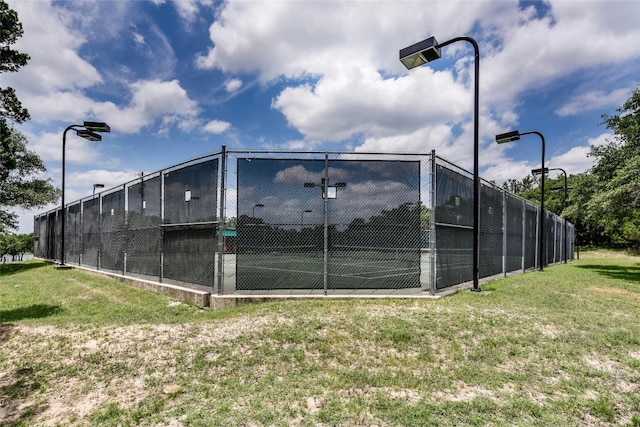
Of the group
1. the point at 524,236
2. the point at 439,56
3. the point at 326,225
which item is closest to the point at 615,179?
the point at 524,236

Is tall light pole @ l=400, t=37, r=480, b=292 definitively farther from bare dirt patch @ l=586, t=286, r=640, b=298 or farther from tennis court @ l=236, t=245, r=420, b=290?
bare dirt patch @ l=586, t=286, r=640, b=298

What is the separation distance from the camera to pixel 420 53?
6609 millimetres

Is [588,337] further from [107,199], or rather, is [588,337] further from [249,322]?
[107,199]

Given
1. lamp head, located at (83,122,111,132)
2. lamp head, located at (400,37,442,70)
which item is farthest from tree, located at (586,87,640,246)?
lamp head, located at (83,122,111,132)

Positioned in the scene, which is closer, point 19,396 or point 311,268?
point 19,396

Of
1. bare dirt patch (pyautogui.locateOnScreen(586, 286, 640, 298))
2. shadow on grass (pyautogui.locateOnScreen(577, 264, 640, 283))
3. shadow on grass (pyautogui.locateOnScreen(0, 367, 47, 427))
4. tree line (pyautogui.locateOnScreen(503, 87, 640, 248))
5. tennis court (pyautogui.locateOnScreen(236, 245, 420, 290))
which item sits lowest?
shadow on grass (pyautogui.locateOnScreen(577, 264, 640, 283))

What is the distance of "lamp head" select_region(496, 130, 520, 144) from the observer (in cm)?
1129

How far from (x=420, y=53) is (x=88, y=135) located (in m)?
12.1

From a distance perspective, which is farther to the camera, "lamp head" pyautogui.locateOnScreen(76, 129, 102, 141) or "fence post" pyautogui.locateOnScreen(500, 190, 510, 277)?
"lamp head" pyautogui.locateOnScreen(76, 129, 102, 141)

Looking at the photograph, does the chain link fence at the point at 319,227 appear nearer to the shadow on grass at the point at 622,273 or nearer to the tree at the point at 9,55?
the tree at the point at 9,55

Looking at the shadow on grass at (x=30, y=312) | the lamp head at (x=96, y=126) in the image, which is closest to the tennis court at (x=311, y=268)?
the shadow on grass at (x=30, y=312)

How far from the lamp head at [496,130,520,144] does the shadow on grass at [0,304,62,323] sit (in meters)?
13.3

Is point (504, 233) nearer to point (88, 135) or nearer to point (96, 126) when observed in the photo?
point (96, 126)

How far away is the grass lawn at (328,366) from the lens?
2916 millimetres
